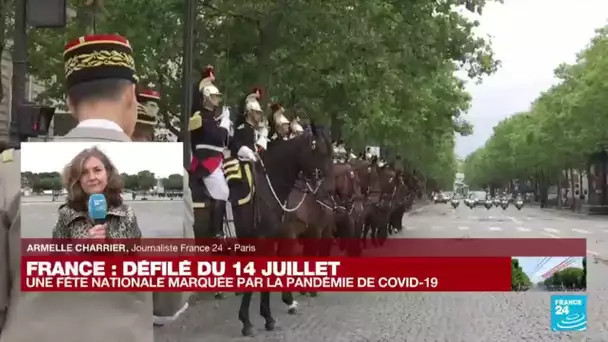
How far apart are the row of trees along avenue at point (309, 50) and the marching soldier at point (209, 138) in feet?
8.01

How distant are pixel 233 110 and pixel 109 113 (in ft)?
20.5

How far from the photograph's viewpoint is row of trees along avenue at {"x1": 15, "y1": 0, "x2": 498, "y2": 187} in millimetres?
11938

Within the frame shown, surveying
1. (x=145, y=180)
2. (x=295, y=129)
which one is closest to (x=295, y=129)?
(x=295, y=129)

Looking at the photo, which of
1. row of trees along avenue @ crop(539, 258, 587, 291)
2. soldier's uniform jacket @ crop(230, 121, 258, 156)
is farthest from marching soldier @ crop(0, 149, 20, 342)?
soldier's uniform jacket @ crop(230, 121, 258, 156)

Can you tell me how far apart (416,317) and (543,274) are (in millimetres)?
1967

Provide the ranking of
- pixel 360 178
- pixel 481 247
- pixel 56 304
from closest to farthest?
pixel 56 304 → pixel 481 247 → pixel 360 178

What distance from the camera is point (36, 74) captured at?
15.8 metres

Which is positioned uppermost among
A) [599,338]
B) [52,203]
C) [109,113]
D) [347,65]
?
[347,65]

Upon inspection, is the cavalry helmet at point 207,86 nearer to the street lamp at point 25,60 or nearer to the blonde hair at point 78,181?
the street lamp at point 25,60

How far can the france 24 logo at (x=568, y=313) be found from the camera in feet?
15.4

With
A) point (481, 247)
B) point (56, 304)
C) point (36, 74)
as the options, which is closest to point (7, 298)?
point (56, 304)

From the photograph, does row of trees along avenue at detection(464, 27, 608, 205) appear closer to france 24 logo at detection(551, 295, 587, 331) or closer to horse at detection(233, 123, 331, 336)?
horse at detection(233, 123, 331, 336)

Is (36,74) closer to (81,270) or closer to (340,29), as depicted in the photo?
(340,29)

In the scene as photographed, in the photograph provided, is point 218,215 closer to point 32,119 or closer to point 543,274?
point 32,119
